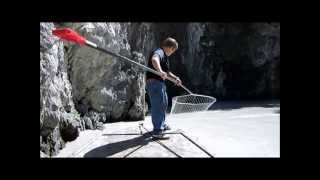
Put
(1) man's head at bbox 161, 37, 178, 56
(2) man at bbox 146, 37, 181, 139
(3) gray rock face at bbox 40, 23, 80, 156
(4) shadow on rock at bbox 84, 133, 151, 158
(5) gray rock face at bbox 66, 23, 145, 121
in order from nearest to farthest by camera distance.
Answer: (3) gray rock face at bbox 40, 23, 80, 156
(4) shadow on rock at bbox 84, 133, 151, 158
(2) man at bbox 146, 37, 181, 139
(1) man's head at bbox 161, 37, 178, 56
(5) gray rock face at bbox 66, 23, 145, 121

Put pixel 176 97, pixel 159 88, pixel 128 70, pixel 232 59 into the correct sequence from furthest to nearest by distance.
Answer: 1. pixel 232 59
2. pixel 128 70
3. pixel 176 97
4. pixel 159 88

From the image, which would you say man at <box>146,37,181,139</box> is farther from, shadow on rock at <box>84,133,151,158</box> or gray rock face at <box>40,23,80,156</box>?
gray rock face at <box>40,23,80,156</box>

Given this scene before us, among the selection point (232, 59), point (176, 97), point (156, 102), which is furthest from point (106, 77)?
point (232, 59)

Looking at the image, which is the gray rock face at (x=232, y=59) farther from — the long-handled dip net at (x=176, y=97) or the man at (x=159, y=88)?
the man at (x=159, y=88)

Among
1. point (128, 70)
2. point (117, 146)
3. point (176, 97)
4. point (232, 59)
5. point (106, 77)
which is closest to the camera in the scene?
point (117, 146)

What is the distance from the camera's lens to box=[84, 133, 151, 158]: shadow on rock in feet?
15.4

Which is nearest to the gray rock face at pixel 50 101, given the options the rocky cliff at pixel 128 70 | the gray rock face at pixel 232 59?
the rocky cliff at pixel 128 70

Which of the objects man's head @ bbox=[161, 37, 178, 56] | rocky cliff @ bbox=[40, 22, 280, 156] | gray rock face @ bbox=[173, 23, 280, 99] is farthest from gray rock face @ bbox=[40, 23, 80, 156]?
gray rock face @ bbox=[173, 23, 280, 99]

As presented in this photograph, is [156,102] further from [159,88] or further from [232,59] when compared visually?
[232,59]

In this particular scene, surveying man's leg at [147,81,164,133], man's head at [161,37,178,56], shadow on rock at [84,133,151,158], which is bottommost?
shadow on rock at [84,133,151,158]

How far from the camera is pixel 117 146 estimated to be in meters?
5.02

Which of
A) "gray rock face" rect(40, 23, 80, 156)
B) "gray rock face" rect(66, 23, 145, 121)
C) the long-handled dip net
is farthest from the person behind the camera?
"gray rock face" rect(66, 23, 145, 121)
